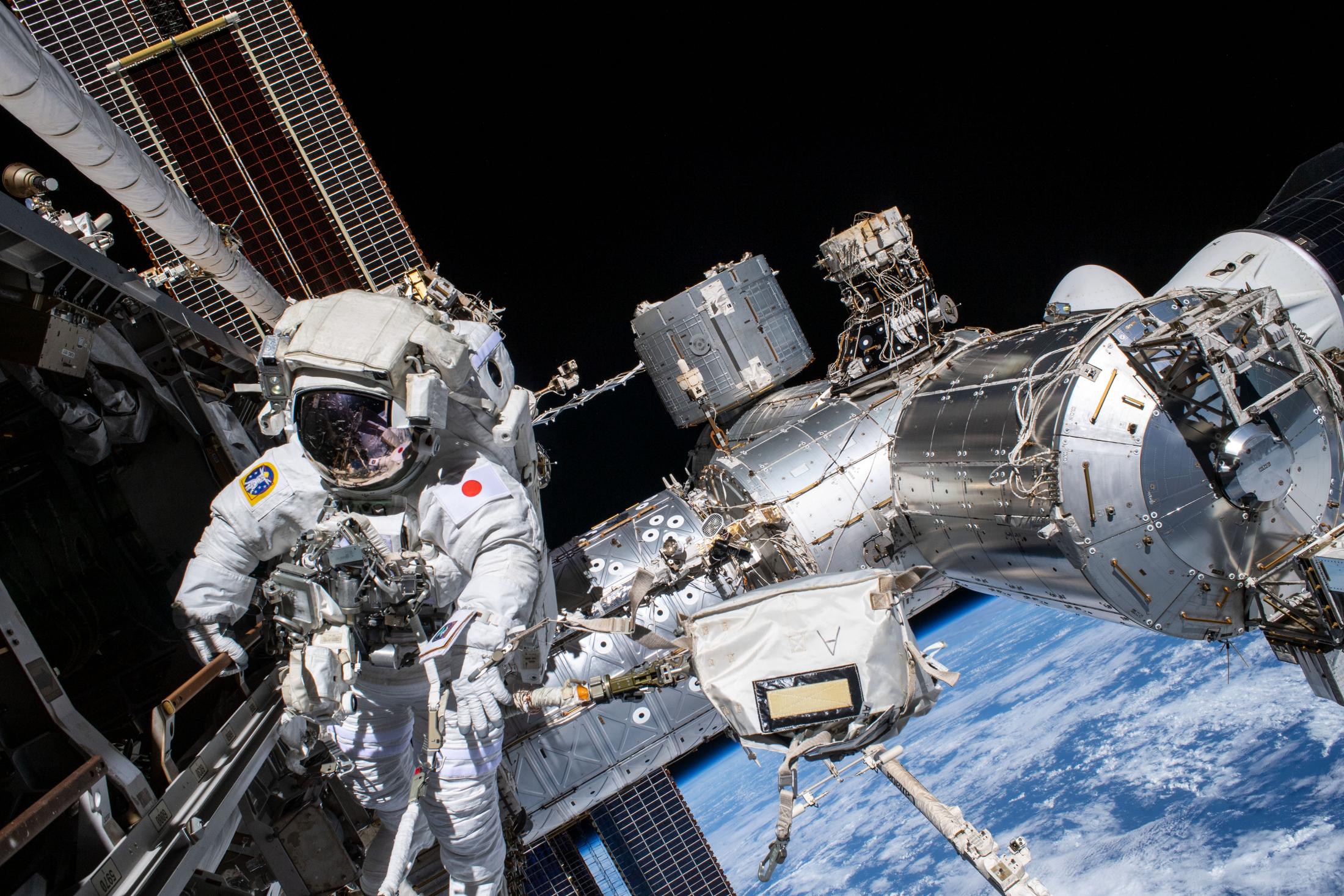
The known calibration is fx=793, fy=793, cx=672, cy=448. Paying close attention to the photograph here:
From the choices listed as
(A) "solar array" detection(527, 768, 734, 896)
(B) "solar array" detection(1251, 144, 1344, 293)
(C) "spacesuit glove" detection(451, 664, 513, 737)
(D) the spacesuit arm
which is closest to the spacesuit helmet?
(D) the spacesuit arm

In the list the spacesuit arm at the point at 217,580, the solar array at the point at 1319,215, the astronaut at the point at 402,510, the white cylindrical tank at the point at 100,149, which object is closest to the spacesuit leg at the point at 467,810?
the astronaut at the point at 402,510

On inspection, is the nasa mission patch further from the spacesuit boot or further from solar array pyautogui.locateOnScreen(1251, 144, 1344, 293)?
solar array pyautogui.locateOnScreen(1251, 144, 1344, 293)

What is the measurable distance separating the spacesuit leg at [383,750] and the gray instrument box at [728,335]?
12.2 feet

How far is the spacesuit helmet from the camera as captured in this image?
323 centimetres

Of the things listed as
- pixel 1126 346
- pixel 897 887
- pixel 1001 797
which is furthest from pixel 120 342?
pixel 1001 797

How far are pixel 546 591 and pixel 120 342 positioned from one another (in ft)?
8.00

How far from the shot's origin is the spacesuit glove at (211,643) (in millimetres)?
3369

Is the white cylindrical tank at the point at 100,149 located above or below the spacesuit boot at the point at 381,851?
above

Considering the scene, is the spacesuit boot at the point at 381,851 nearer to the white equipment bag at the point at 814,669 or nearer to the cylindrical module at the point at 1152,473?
the white equipment bag at the point at 814,669

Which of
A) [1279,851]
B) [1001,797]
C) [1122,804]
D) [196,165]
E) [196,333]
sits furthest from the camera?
[1122,804]

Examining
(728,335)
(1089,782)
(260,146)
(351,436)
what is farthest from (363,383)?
(1089,782)

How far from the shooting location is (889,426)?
529cm

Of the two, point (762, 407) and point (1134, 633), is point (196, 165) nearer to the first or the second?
point (762, 407)

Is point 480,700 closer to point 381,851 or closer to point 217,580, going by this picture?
point 217,580
